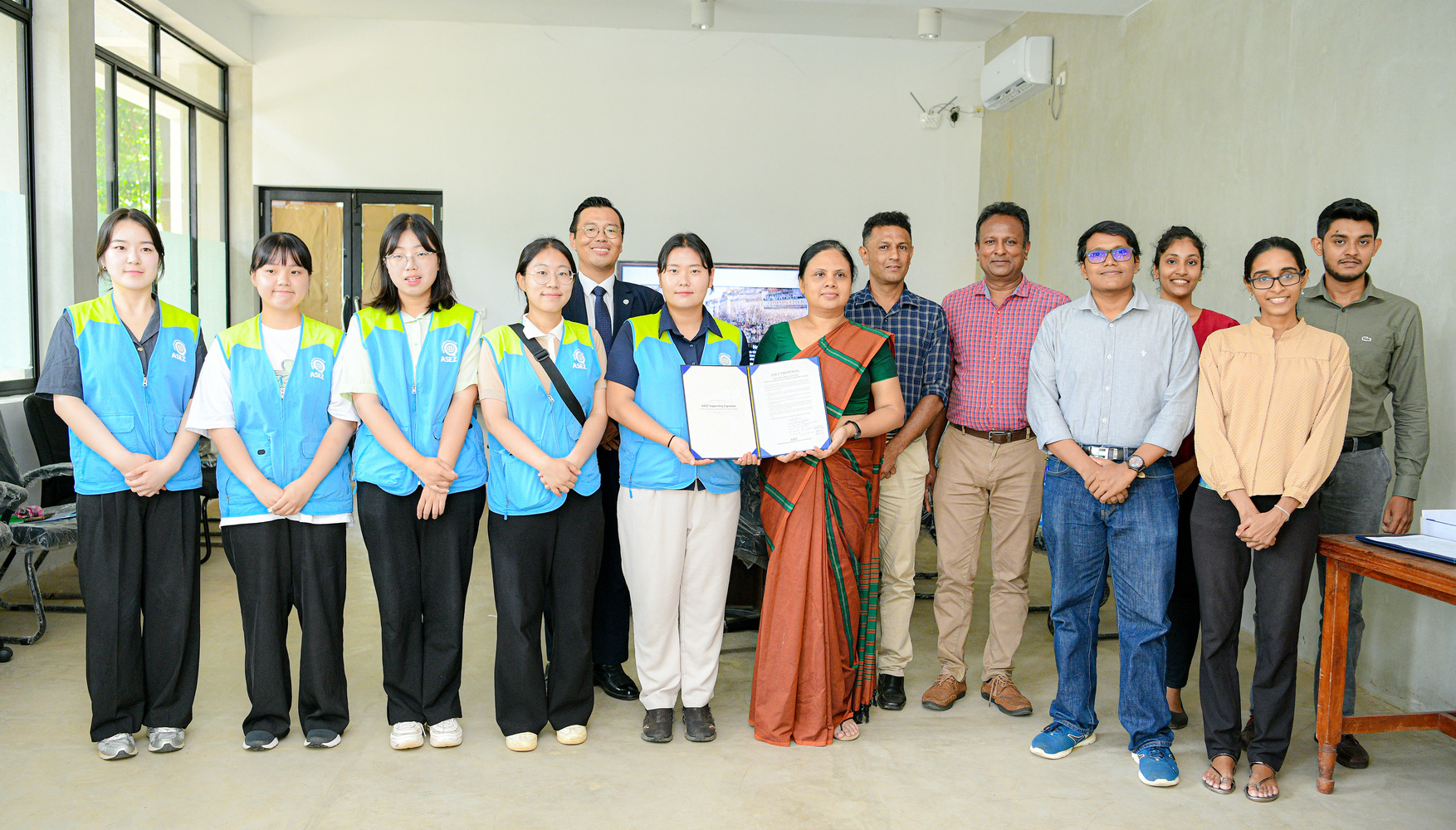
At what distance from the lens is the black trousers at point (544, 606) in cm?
281

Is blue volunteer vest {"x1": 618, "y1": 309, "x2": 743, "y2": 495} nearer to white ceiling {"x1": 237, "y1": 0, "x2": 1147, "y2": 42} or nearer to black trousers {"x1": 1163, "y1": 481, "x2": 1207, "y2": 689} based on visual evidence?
black trousers {"x1": 1163, "y1": 481, "x2": 1207, "y2": 689}

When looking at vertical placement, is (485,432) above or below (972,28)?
below

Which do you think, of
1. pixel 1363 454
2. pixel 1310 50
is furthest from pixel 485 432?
pixel 1310 50

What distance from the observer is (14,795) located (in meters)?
2.53

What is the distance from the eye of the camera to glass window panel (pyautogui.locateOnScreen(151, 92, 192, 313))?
6.50m

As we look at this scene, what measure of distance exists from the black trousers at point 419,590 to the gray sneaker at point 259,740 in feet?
1.14

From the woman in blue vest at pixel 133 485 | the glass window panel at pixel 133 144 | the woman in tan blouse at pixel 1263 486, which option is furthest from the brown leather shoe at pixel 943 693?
the glass window panel at pixel 133 144

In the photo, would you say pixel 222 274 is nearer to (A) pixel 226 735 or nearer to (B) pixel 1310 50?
(A) pixel 226 735

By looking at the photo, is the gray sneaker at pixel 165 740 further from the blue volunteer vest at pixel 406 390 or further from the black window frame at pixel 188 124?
the black window frame at pixel 188 124

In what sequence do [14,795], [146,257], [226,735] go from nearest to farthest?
[14,795] < [146,257] < [226,735]

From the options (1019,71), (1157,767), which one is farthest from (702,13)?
(1157,767)

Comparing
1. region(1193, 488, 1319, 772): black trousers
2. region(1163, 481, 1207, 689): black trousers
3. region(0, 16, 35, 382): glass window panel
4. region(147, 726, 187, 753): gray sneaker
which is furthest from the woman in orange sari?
region(0, 16, 35, 382): glass window panel

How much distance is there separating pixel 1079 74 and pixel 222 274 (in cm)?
659

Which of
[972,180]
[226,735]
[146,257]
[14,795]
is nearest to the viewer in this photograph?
[14,795]
